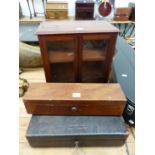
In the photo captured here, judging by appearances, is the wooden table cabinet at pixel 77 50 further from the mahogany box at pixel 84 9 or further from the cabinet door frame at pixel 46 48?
the mahogany box at pixel 84 9

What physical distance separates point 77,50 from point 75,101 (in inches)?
14.2

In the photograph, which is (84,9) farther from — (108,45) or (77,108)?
(77,108)

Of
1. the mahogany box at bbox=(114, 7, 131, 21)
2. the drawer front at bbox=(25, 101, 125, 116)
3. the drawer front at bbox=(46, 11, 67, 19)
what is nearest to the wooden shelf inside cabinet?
the drawer front at bbox=(25, 101, 125, 116)

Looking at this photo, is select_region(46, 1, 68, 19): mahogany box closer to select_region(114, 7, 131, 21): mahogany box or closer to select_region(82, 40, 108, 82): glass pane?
select_region(114, 7, 131, 21): mahogany box

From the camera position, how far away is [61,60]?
3.73 ft

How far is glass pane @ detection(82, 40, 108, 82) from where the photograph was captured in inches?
44.5

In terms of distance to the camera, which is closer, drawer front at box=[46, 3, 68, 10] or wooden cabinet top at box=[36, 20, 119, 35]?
wooden cabinet top at box=[36, 20, 119, 35]

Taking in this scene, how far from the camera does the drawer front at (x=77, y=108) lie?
3.01ft

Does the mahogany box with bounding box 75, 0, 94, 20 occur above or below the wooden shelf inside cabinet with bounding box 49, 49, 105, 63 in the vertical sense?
above

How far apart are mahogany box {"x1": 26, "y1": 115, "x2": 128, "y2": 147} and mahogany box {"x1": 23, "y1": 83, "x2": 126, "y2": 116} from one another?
0.12 feet

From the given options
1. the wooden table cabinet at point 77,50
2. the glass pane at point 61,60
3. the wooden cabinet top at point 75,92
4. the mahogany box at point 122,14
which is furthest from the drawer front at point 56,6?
the wooden cabinet top at point 75,92
